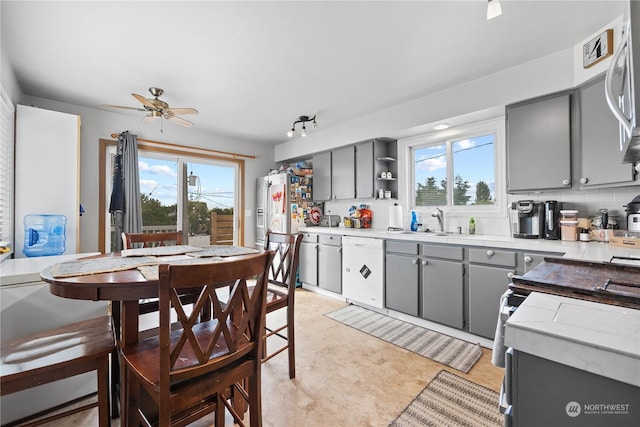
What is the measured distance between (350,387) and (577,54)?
9.88ft

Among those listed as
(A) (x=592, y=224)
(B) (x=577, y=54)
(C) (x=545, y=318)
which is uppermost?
(B) (x=577, y=54)

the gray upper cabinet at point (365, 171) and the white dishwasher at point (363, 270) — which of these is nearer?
the white dishwasher at point (363, 270)

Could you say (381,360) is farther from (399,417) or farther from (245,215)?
(245,215)

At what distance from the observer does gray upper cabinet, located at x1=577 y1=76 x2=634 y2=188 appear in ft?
6.45

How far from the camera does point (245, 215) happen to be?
4.93 metres

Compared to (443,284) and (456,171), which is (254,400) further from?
(456,171)

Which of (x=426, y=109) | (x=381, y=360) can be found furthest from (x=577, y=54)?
(x=381, y=360)

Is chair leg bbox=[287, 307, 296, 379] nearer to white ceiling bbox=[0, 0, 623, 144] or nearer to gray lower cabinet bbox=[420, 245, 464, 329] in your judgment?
gray lower cabinet bbox=[420, 245, 464, 329]

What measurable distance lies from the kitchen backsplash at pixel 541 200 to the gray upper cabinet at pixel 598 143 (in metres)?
0.32

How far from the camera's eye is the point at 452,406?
5.54 ft

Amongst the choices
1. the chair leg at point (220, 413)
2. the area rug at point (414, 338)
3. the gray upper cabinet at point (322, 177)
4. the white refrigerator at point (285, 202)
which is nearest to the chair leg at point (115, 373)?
the chair leg at point (220, 413)

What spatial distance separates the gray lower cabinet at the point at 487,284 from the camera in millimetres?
2279

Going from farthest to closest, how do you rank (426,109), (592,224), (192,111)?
(426,109) < (192,111) < (592,224)

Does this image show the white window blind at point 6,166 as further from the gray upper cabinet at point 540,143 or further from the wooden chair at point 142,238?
the gray upper cabinet at point 540,143
